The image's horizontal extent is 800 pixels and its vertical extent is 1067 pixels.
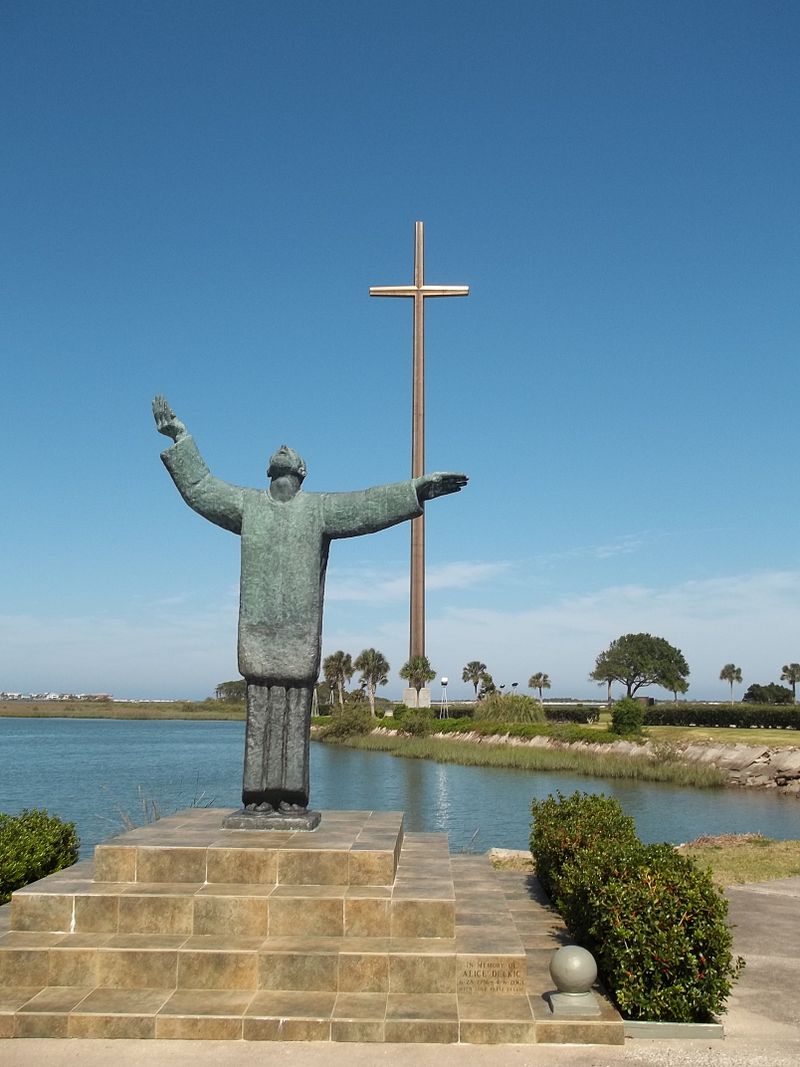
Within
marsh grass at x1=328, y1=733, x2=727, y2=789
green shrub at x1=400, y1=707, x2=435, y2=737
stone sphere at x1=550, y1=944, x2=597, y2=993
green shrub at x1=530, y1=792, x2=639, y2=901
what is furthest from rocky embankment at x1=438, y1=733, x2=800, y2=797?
stone sphere at x1=550, y1=944, x2=597, y2=993

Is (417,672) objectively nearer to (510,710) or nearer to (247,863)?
(510,710)

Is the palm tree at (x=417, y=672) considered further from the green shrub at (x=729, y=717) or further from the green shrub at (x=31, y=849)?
the green shrub at (x=31, y=849)

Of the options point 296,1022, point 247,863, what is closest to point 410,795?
point 247,863

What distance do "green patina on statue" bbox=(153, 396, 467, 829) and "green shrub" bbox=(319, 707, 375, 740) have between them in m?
39.6

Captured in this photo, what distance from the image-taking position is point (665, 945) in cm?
530

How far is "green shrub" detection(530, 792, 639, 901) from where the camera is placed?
25.5 ft

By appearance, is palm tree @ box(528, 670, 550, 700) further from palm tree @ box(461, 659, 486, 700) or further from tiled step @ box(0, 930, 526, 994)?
tiled step @ box(0, 930, 526, 994)

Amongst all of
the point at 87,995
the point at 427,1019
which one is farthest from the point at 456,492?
the point at 87,995

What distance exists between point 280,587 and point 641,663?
2945 inches

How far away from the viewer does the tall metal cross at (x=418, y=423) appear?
45312 millimetres

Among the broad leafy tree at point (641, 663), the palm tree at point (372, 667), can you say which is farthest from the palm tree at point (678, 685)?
the palm tree at point (372, 667)

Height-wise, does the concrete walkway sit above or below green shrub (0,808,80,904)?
below

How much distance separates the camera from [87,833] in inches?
596

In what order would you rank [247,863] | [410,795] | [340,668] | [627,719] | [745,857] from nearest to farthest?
[247,863] < [745,857] < [410,795] < [627,719] < [340,668]
